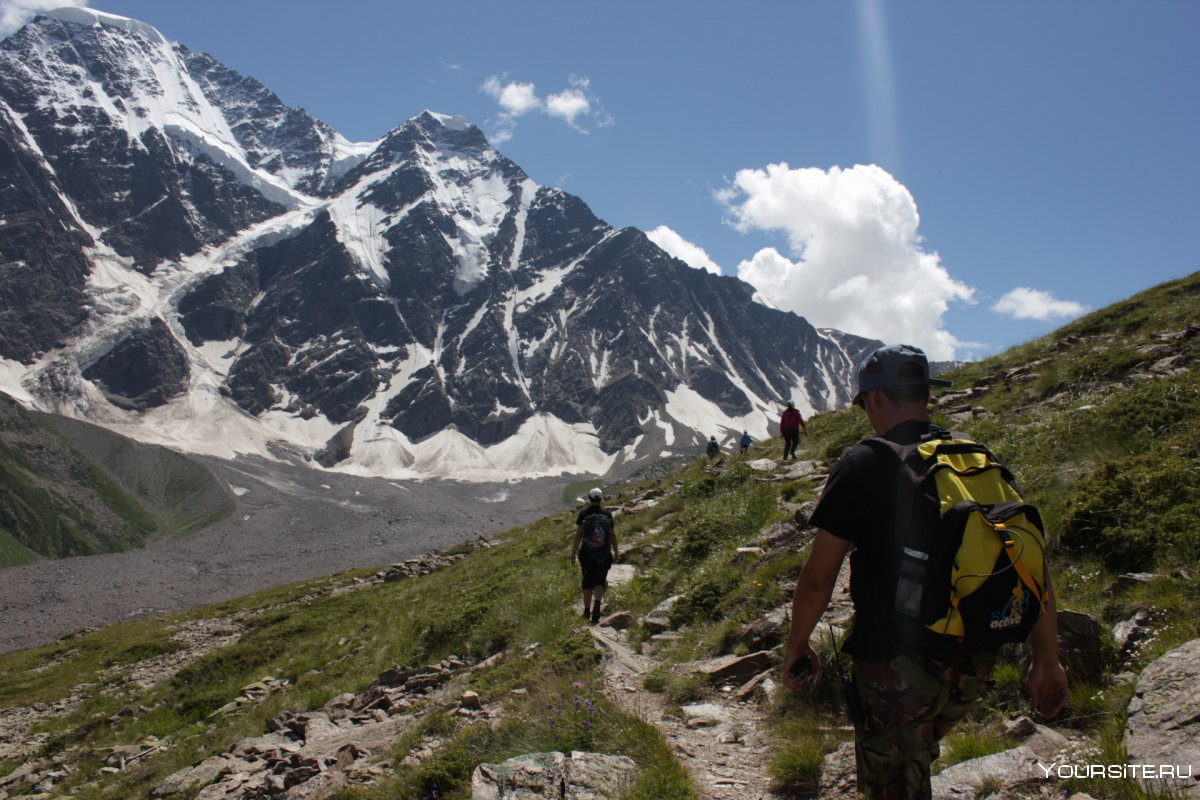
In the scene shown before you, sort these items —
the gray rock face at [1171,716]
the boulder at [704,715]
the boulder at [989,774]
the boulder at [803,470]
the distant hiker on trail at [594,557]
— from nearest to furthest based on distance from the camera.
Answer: the gray rock face at [1171,716]
the boulder at [989,774]
the boulder at [704,715]
the distant hiker on trail at [594,557]
the boulder at [803,470]

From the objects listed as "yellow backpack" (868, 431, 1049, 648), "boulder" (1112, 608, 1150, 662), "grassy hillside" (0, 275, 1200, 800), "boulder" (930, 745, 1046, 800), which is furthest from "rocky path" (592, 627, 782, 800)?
"yellow backpack" (868, 431, 1049, 648)

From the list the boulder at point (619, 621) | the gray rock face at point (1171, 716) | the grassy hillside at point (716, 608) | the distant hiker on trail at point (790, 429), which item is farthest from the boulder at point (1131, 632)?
the distant hiker on trail at point (790, 429)

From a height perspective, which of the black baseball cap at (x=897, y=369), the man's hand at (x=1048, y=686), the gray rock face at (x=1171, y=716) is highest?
the black baseball cap at (x=897, y=369)

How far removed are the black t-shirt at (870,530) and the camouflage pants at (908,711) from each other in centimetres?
13

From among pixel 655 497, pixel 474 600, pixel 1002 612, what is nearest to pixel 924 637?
pixel 1002 612

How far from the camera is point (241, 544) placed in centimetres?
12712

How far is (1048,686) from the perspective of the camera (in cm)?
371

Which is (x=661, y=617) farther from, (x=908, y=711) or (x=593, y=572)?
(x=908, y=711)

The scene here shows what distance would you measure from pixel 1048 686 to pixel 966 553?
3.96 ft

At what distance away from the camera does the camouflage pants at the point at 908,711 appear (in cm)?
345

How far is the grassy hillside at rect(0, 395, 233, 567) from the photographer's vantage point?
120562 millimetres

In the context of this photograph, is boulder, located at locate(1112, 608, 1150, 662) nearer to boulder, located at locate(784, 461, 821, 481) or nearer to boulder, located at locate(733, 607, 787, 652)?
boulder, located at locate(733, 607, 787, 652)

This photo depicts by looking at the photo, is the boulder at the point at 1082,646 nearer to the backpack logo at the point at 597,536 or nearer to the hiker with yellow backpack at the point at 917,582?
the hiker with yellow backpack at the point at 917,582

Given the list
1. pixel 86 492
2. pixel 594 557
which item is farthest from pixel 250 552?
pixel 594 557
